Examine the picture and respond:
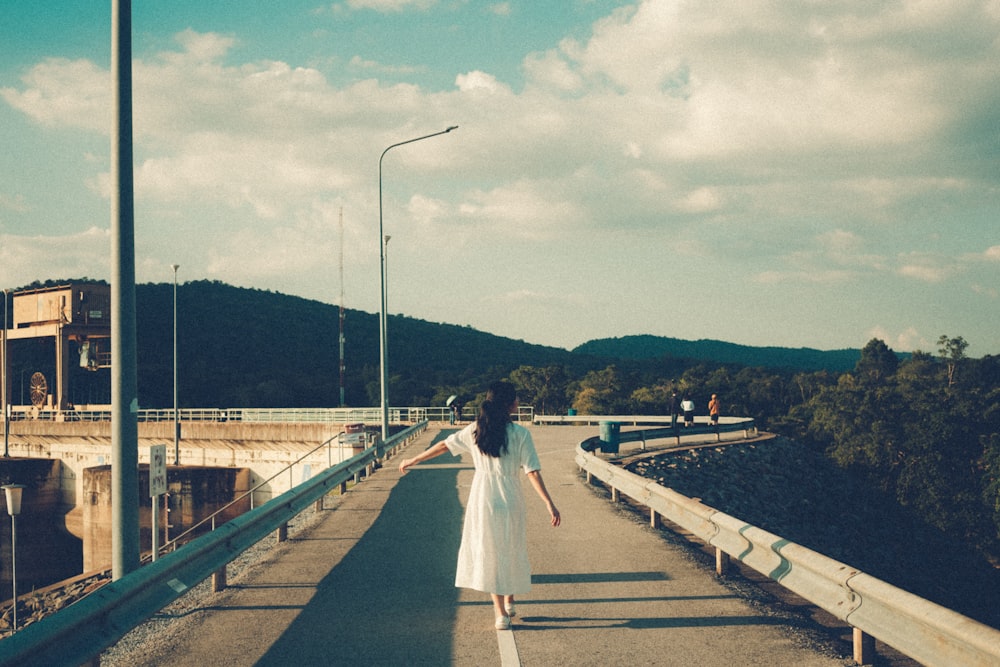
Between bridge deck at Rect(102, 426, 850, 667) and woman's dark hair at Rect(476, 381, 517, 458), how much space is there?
131cm

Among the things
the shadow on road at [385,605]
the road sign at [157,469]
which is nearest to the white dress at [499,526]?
the shadow on road at [385,605]

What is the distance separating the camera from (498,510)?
6.04m

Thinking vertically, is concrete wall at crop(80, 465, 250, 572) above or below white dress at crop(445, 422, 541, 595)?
below

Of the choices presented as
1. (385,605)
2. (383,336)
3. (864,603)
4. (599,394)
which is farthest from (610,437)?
(599,394)

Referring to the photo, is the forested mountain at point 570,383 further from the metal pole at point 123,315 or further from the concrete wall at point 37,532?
the metal pole at point 123,315

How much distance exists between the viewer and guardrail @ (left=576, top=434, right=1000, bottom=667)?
157 inches

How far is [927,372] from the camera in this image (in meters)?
115

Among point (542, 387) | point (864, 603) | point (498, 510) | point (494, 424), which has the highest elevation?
point (494, 424)

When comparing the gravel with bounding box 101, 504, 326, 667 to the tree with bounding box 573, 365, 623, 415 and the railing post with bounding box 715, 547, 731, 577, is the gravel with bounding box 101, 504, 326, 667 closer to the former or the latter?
the railing post with bounding box 715, 547, 731, 577

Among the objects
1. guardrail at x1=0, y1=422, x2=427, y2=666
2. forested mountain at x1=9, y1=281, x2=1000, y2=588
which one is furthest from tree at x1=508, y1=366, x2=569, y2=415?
guardrail at x1=0, y1=422, x2=427, y2=666

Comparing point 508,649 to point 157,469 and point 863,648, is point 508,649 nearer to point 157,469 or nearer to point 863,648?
point 863,648

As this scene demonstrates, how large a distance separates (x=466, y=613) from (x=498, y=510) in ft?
3.84

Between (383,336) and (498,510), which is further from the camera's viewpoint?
(383,336)

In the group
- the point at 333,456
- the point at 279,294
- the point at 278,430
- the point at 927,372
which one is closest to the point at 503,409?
the point at 333,456
